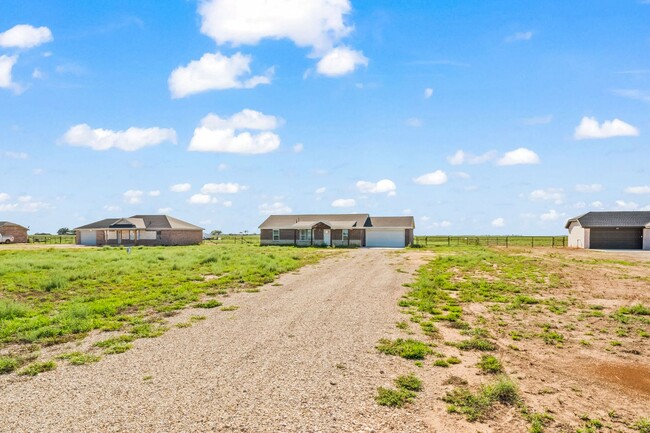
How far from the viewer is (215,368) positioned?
25.7 feet

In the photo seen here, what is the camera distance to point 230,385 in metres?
7.01

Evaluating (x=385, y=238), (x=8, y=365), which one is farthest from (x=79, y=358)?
(x=385, y=238)

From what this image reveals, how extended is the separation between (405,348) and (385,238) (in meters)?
45.6

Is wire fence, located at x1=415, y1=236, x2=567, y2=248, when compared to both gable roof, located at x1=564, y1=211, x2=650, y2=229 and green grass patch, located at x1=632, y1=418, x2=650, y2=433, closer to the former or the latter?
gable roof, located at x1=564, y1=211, x2=650, y2=229

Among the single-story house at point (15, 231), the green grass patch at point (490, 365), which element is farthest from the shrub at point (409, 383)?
the single-story house at point (15, 231)

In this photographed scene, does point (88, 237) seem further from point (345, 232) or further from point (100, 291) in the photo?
point (100, 291)

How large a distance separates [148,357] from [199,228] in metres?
54.3

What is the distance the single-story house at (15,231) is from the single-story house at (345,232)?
37.0 metres

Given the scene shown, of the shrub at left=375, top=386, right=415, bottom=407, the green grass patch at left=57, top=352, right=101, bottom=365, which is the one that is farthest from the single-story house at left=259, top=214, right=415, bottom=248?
the shrub at left=375, top=386, right=415, bottom=407

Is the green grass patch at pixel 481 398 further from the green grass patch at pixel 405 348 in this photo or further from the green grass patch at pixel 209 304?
the green grass patch at pixel 209 304

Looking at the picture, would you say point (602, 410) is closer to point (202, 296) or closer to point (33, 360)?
point (33, 360)

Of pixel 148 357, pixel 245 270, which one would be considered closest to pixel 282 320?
pixel 148 357

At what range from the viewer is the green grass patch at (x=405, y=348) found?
863cm

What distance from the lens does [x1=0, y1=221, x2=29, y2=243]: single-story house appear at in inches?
2547
